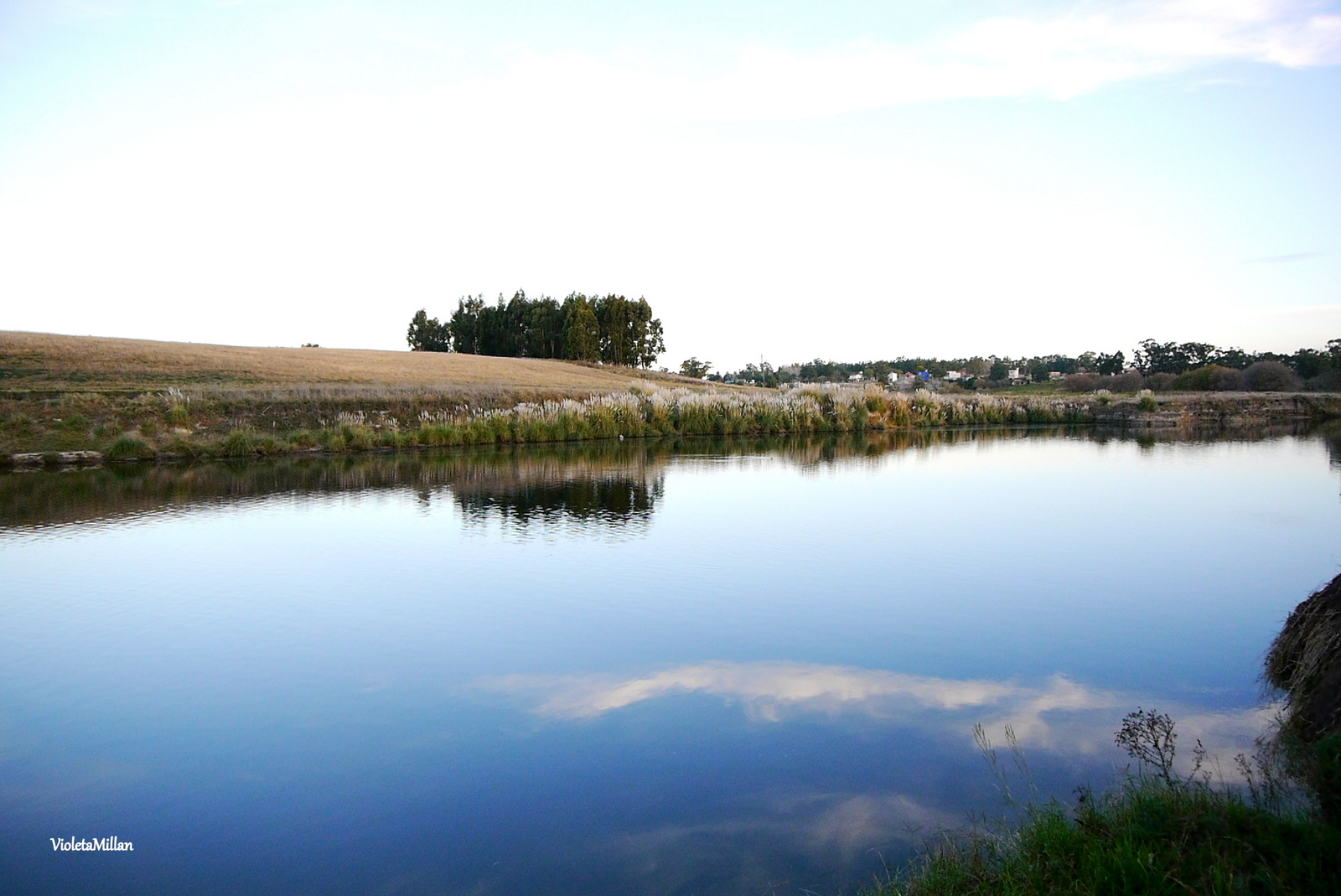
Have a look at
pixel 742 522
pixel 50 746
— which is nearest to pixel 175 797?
pixel 50 746

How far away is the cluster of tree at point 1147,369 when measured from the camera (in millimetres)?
48594

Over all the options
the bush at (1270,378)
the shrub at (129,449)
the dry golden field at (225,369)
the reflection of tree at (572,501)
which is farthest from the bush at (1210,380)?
the shrub at (129,449)

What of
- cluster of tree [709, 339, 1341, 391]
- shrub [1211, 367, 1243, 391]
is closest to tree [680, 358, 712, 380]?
cluster of tree [709, 339, 1341, 391]

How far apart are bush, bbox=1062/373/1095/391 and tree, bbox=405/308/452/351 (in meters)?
56.8

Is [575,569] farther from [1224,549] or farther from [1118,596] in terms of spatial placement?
[1224,549]

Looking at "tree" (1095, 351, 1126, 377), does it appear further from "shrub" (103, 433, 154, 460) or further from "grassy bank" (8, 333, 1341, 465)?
"shrub" (103, 433, 154, 460)

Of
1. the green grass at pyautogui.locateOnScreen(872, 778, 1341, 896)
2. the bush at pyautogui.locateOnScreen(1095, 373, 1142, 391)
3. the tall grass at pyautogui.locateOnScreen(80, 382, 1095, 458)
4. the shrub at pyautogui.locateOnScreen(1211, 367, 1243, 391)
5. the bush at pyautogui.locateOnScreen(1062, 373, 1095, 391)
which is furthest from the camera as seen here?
the bush at pyautogui.locateOnScreen(1062, 373, 1095, 391)

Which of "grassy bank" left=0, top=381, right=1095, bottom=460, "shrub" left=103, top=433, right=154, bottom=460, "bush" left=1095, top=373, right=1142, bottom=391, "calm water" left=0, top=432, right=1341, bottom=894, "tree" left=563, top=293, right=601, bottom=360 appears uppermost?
"tree" left=563, top=293, right=601, bottom=360

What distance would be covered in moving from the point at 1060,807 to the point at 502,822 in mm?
2507

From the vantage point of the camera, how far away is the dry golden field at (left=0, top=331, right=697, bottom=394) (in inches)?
1083

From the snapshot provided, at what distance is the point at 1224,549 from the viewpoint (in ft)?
30.0

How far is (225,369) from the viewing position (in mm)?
32594

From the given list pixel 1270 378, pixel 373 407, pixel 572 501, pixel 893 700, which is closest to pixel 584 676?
pixel 893 700

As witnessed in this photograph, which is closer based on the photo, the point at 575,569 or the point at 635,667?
the point at 635,667
